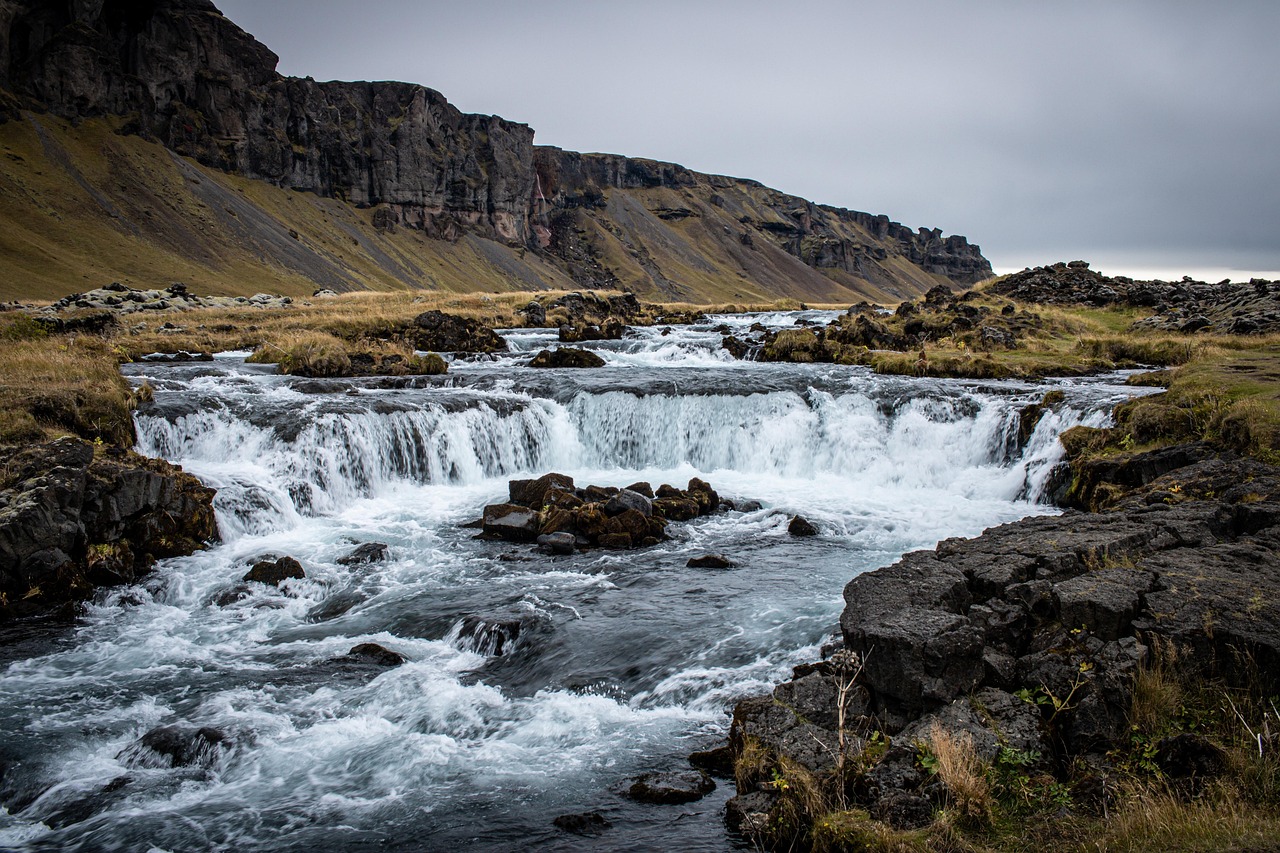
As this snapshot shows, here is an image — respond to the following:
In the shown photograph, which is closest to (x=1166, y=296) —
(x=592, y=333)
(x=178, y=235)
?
(x=592, y=333)

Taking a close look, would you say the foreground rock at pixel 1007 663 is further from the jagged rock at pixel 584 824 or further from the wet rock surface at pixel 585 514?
the wet rock surface at pixel 585 514

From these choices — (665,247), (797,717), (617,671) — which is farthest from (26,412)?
(665,247)

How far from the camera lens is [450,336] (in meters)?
39.2

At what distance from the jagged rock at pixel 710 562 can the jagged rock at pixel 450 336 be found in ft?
87.8

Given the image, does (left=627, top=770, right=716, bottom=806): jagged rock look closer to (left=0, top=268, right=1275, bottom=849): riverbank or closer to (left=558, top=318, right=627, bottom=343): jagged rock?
(left=0, top=268, right=1275, bottom=849): riverbank

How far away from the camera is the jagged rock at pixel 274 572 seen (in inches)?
532

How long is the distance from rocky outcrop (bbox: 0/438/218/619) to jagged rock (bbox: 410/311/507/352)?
24052 mm

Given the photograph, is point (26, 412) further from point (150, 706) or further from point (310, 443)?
point (150, 706)

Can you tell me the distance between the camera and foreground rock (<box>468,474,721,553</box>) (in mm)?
16047

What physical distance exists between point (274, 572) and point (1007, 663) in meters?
12.0

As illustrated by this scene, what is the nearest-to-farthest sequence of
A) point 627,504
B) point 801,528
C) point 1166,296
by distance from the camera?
1. point 801,528
2. point 627,504
3. point 1166,296

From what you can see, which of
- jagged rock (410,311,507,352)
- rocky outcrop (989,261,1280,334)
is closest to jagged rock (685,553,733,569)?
rocky outcrop (989,261,1280,334)

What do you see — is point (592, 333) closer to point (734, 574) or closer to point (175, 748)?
point (734, 574)

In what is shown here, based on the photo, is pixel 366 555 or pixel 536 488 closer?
pixel 366 555
